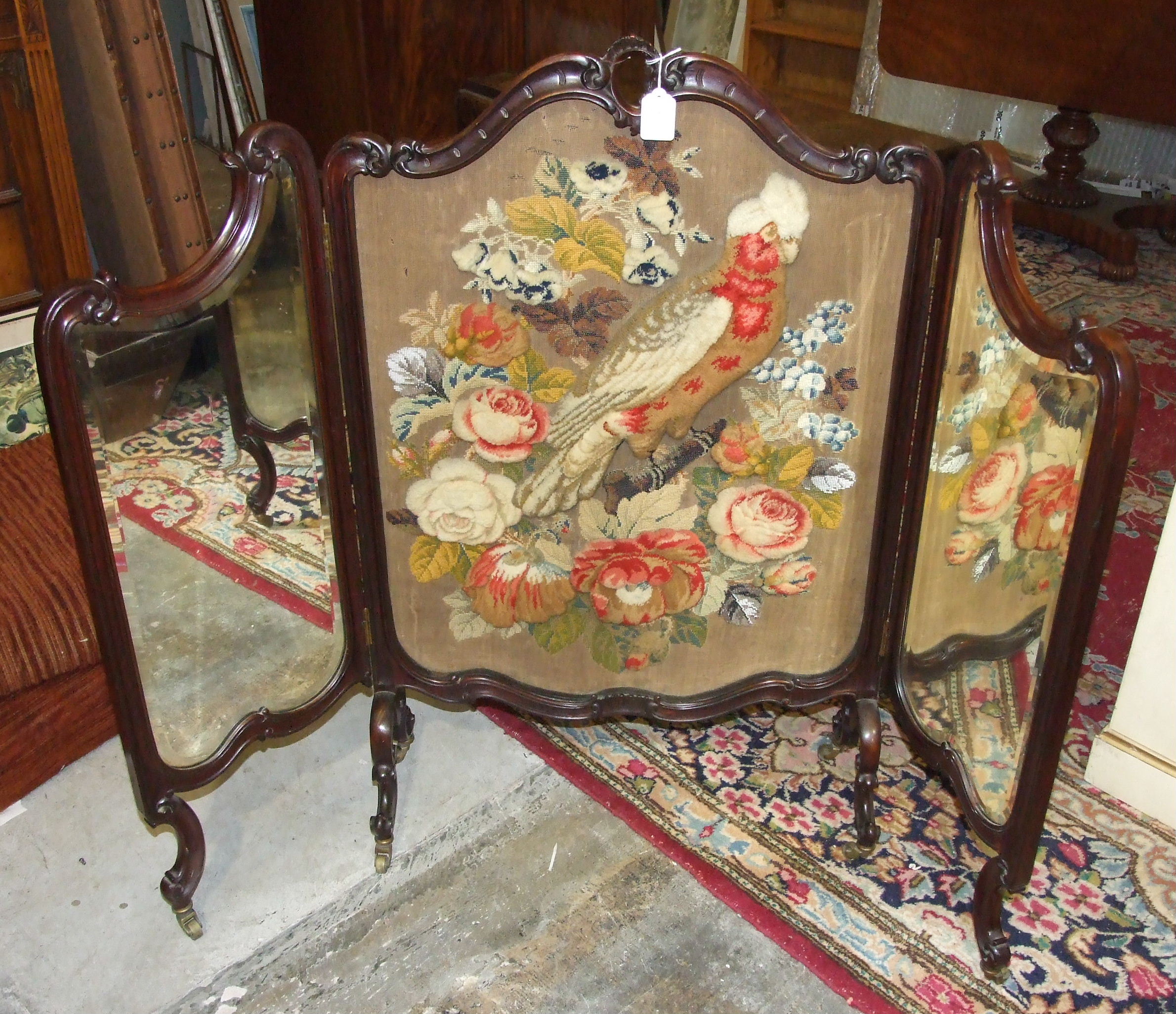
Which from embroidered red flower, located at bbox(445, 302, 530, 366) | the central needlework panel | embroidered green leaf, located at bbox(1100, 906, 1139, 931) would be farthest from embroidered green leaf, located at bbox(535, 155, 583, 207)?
embroidered green leaf, located at bbox(1100, 906, 1139, 931)

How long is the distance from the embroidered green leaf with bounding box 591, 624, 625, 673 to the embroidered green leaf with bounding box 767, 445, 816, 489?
30 centimetres

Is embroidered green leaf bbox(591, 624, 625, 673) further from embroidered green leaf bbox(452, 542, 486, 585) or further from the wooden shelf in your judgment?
the wooden shelf

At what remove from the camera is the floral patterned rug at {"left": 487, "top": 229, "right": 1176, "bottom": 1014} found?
1438 millimetres

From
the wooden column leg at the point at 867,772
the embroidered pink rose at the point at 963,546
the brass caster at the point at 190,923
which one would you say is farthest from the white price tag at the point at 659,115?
the brass caster at the point at 190,923

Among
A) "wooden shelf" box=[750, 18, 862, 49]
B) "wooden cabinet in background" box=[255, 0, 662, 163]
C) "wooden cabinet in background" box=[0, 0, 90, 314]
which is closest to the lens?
"wooden cabinet in background" box=[0, 0, 90, 314]

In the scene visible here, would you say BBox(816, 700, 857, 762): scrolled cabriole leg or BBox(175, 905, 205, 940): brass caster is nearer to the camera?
BBox(175, 905, 205, 940): brass caster

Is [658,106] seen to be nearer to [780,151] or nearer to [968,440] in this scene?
[780,151]

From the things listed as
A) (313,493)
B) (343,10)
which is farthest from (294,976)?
(343,10)

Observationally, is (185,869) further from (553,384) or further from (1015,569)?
(1015,569)

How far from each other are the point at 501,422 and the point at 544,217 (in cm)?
24

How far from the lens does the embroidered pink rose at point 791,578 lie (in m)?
1.42

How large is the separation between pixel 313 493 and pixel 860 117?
2235 millimetres

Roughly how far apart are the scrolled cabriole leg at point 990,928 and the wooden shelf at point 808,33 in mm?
3207

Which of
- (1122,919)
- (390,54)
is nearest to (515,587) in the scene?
(1122,919)
